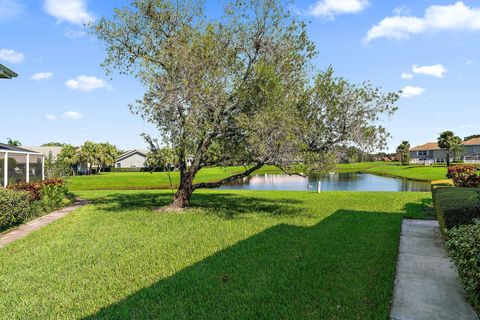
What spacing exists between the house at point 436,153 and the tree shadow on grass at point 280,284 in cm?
8130

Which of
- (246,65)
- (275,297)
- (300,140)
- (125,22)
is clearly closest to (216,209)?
(300,140)

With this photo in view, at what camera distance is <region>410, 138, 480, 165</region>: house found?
76375mm

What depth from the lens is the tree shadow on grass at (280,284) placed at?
15.1 feet

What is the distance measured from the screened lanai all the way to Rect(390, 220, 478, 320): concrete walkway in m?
17.5

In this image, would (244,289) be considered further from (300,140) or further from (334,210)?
(334,210)

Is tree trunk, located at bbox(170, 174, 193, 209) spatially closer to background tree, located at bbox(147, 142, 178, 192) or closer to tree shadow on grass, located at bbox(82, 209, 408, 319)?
background tree, located at bbox(147, 142, 178, 192)

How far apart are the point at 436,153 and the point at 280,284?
9606 cm

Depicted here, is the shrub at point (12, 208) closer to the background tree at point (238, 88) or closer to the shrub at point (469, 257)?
the background tree at point (238, 88)

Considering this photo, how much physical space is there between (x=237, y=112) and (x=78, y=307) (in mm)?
9020

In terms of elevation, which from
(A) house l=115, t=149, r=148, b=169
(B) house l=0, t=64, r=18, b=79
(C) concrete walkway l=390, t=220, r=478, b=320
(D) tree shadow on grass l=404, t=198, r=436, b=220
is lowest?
(C) concrete walkway l=390, t=220, r=478, b=320

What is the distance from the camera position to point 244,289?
541cm

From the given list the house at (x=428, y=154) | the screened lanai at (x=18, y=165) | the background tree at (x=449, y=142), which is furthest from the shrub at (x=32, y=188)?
the house at (x=428, y=154)

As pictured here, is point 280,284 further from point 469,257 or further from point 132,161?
point 132,161

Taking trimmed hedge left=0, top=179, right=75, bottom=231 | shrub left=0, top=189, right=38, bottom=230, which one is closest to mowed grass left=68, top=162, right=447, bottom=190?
trimmed hedge left=0, top=179, right=75, bottom=231
